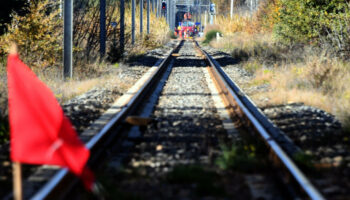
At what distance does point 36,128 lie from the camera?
325 cm

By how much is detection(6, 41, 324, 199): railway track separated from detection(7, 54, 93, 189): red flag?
54 cm

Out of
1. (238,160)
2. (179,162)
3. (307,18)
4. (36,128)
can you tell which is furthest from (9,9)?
(307,18)

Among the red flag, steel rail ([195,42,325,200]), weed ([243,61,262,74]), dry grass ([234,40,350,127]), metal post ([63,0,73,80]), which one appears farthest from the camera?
weed ([243,61,262,74])

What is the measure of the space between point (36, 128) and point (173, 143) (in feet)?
9.82

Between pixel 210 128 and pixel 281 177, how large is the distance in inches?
102

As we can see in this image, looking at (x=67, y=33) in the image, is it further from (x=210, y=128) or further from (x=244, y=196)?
(x=244, y=196)

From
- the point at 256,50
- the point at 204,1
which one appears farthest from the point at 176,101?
the point at 204,1

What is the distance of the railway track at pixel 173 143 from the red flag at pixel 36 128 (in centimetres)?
54

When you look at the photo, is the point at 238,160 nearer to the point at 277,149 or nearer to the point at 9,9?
the point at 277,149

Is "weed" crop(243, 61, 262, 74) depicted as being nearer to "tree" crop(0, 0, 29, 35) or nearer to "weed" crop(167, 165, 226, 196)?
"tree" crop(0, 0, 29, 35)

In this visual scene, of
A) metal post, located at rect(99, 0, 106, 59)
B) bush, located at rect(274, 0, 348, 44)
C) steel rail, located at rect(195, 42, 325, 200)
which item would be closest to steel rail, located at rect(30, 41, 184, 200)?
steel rail, located at rect(195, 42, 325, 200)

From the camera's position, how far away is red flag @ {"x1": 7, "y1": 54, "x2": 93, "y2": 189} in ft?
10.6

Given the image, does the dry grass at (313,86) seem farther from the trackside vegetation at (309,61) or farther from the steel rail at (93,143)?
the steel rail at (93,143)

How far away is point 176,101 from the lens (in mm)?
9859
